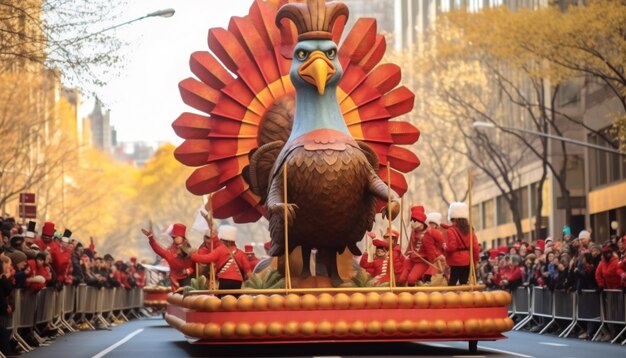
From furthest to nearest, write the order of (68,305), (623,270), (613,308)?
(68,305) < (613,308) < (623,270)

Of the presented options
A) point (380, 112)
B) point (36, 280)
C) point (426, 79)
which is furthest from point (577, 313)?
point (426, 79)

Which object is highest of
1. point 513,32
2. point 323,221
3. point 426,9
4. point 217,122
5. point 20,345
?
point 426,9

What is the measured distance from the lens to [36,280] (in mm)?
25250

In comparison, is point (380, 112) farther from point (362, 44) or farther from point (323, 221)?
point (323, 221)

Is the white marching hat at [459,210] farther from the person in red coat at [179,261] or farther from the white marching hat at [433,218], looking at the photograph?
the person in red coat at [179,261]

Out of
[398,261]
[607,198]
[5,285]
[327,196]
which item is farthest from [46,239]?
[607,198]

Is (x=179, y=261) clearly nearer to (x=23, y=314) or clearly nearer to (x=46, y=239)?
(x=46, y=239)

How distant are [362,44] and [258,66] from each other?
1.92 metres

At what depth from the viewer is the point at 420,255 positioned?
24.1 m

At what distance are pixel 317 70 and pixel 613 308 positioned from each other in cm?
959

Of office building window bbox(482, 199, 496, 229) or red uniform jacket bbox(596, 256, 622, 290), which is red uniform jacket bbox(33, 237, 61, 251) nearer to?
red uniform jacket bbox(596, 256, 622, 290)

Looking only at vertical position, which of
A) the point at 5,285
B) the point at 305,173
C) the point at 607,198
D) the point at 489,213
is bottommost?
the point at 5,285

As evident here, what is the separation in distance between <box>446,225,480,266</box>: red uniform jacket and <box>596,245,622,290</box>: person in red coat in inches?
263

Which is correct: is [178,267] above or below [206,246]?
below
